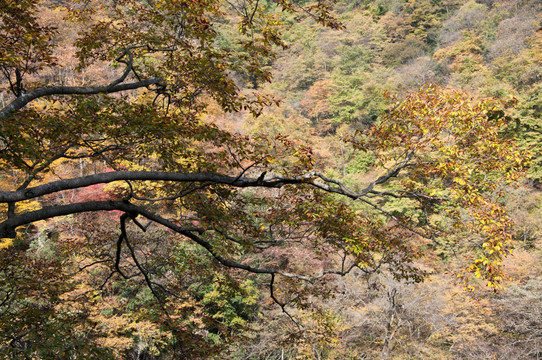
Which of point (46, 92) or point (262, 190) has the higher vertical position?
point (262, 190)

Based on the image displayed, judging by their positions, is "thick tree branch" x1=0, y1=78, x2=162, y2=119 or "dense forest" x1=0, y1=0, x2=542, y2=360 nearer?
"thick tree branch" x1=0, y1=78, x2=162, y2=119

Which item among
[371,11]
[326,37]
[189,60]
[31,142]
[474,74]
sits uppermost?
[371,11]

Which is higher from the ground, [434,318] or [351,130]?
[351,130]

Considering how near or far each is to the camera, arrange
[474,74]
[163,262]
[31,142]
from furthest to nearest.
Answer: [474,74] < [163,262] < [31,142]

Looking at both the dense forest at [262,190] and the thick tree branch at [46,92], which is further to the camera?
the dense forest at [262,190]

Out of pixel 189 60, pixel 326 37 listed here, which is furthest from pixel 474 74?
pixel 189 60

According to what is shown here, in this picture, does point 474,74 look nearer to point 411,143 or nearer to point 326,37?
point 326,37

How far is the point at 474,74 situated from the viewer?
63.8ft

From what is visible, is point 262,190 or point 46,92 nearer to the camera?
point 46,92

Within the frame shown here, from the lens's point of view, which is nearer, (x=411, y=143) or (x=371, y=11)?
(x=411, y=143)

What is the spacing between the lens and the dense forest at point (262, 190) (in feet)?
10.8

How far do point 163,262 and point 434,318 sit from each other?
835cm

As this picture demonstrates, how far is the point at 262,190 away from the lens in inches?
519

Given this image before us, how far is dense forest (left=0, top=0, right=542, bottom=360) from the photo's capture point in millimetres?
3277
